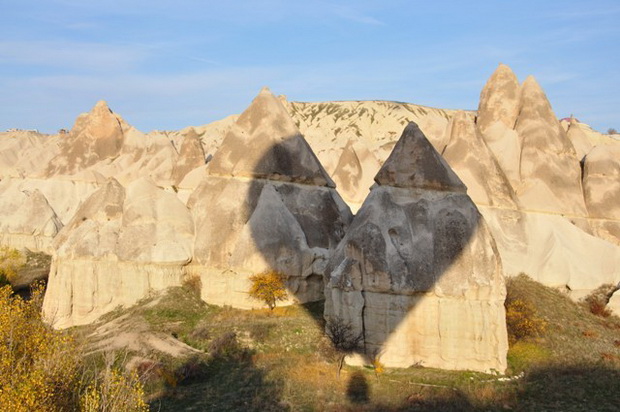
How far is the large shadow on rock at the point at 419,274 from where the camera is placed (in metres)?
18.6

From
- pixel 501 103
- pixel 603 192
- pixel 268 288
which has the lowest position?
pixel 268 288

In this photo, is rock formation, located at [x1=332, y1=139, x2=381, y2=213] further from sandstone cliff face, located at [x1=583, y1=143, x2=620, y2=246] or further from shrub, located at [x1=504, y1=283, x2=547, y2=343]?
shrub, located at [x1=504, y1=283, x2=547, y2=343]

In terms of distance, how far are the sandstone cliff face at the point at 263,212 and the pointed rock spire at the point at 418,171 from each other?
252 inches

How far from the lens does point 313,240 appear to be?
26750 millimetres

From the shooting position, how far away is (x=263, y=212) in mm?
26344

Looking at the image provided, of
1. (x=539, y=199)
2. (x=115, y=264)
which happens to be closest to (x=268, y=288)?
(x=115, y=264)

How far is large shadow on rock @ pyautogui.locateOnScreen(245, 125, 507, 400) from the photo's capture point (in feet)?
61.0

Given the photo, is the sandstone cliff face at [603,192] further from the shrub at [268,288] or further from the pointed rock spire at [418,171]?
the shrub at [268,288]

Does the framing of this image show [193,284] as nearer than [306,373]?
No

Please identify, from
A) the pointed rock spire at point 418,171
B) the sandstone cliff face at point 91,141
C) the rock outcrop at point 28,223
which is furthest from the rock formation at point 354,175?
the pointed rock spire at point 418,171

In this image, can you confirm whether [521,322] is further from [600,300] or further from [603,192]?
[603,192]

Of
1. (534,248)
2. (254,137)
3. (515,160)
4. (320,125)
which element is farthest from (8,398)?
(320,125)

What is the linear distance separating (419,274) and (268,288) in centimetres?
718

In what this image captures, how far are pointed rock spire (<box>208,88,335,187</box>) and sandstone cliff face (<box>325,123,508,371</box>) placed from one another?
837cm
